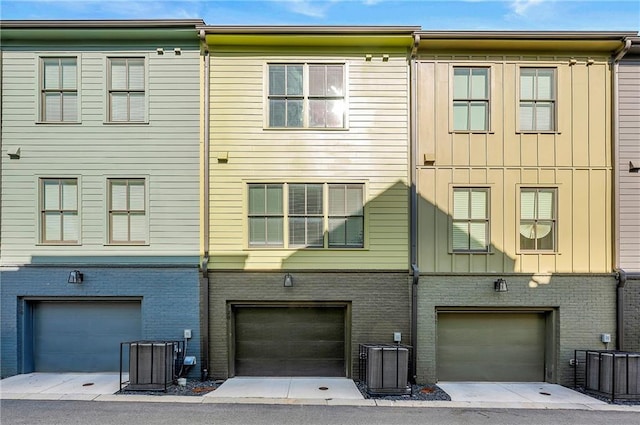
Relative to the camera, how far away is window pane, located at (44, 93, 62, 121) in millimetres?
9250

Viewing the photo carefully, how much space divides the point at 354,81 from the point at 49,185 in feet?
25.6

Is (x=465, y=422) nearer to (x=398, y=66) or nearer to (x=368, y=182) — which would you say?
(x=368, y=182)

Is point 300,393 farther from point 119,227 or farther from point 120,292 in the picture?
point 119,227

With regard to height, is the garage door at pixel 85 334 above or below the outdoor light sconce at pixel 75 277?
below

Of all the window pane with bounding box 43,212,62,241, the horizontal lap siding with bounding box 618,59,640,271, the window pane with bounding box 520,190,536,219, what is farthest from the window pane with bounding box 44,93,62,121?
the horizontal lap siding with bounding box 618,59,640,271

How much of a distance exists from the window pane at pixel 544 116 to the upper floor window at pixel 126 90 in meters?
9.54

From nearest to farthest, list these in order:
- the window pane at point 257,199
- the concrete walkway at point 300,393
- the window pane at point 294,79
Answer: the concrete walkway at point 300,393, the window pane at point 257,199, the window pane at point 294,79

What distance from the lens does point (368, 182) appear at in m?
9.16

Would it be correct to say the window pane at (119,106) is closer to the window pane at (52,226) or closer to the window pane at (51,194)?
the window pane at (51,194)

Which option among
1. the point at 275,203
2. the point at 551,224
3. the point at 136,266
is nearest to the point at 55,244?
the point at 136,266

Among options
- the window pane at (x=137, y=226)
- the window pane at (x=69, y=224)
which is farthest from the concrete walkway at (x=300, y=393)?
the window pane at (x=69, y=224)

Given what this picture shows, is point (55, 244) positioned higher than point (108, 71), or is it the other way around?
point (108, 71)

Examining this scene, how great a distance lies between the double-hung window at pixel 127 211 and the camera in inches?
361

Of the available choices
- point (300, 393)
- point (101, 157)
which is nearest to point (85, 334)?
point (101, 157)
